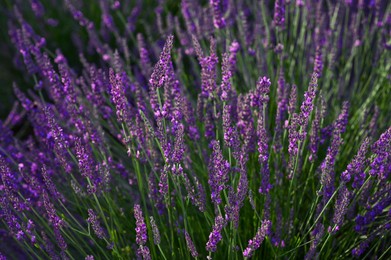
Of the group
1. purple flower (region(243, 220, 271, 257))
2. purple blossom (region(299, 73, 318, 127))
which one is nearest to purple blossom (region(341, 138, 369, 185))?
purple blossom (region(299, 73, 318, 127))

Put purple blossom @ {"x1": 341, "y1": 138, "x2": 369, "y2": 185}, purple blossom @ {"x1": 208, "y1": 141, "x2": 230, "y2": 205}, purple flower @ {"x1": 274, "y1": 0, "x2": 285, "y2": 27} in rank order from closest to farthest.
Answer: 1. purple blossom @ {"x1": 208, "y1": 141, "x2": 230, "y2": 205}
2. purple blossom @ {"x1": 341, "y1": 138, "x2": 369, "y2": 185}
3. purple flower @ {"x1": 274, "y1": 0, "x2": 285, "y2": 27}

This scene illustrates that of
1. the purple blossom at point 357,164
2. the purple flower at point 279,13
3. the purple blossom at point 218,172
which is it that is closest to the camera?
the purple blossom at point 218,172

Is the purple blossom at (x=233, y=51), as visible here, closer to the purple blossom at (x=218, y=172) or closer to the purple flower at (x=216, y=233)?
the purple blossom at (x=218, y=172)

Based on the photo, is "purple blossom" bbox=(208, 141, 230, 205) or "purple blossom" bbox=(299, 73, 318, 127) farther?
"purple blossom" bbox=(299, 73, 318, 127)

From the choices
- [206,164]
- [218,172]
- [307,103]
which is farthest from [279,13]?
[218,172]

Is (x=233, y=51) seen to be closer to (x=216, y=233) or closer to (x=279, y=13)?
(x=279, y=13)

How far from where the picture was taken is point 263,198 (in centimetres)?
229

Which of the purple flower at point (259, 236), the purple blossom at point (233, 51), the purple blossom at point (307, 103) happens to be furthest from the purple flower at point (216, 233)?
the purple blossom at point (233, 51)

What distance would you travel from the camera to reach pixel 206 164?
2.50m

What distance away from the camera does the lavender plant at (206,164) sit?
187 centimetres

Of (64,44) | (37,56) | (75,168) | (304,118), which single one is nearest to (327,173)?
(304,118)

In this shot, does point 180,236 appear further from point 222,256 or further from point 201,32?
point 201,32

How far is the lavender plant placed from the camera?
1.87 m

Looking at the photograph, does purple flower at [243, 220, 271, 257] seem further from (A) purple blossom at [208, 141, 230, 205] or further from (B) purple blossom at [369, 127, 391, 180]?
(B) purple blossom at [369, 127, 391, 180]
